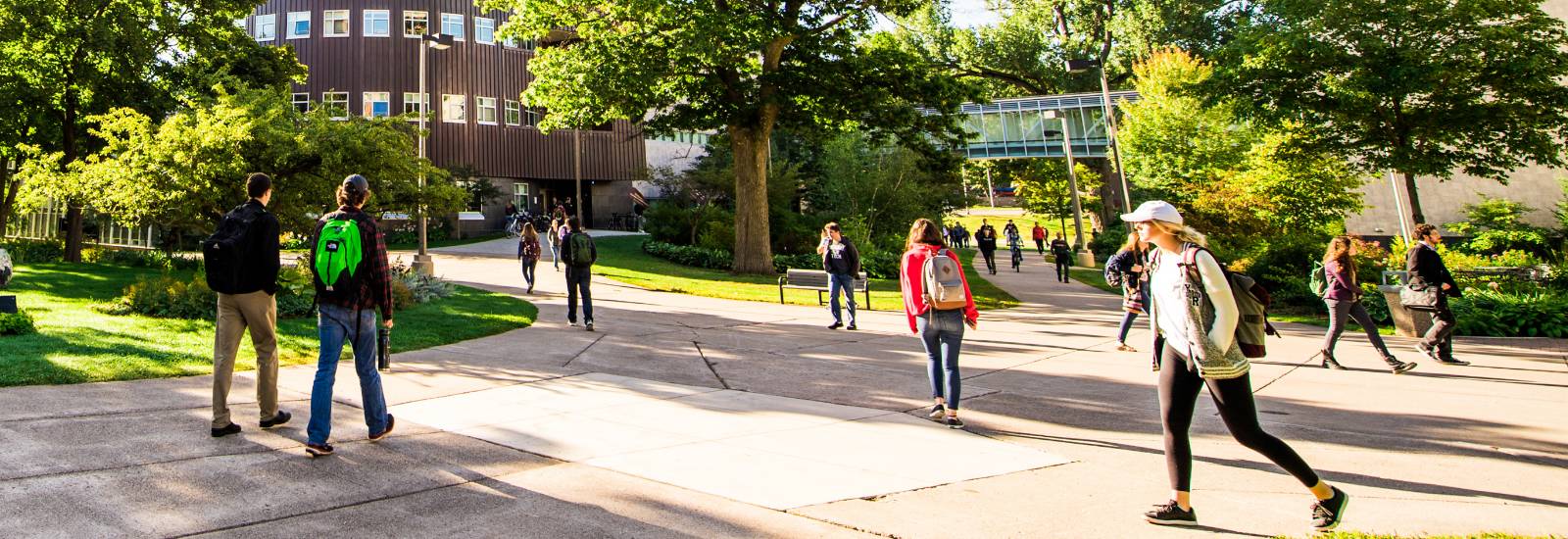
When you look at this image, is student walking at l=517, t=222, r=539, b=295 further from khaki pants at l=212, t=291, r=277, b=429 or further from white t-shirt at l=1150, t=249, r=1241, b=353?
white t-shirt at l=1150, t=249, r=1241, b=353

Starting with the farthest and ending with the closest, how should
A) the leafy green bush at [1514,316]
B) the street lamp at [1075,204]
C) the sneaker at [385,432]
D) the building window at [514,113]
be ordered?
the building window at [514,113]
the street lamp at [1075,204]
the leafy green bush at [1514,316]
the sneaker at [385,432]

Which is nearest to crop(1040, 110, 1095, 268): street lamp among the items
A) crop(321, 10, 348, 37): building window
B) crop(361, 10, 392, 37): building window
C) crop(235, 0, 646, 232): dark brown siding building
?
crop(235, 0, 646, 232): dark brown siding building

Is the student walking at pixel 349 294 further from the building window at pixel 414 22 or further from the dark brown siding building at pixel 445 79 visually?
the building window at pixel 414 22

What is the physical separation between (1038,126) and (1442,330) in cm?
4038

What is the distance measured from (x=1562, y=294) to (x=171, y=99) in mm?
27470

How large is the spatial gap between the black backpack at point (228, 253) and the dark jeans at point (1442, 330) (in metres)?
11.4

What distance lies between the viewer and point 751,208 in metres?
26.4

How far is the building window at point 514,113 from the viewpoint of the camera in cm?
4475

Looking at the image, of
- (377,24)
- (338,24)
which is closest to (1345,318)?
(377,24)

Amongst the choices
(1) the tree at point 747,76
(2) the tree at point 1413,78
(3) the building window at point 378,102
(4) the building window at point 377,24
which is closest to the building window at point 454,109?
(3) the building window at point 378,102

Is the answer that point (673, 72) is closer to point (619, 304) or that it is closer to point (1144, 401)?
point (619, 304)

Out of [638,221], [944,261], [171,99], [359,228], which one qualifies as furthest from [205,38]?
[638,221]

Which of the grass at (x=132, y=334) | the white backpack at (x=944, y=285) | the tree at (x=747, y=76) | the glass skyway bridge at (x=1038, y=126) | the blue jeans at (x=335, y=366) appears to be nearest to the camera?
the blue jeans at (x=335, y=366)

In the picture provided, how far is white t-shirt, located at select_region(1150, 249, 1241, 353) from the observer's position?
4.35 metres
